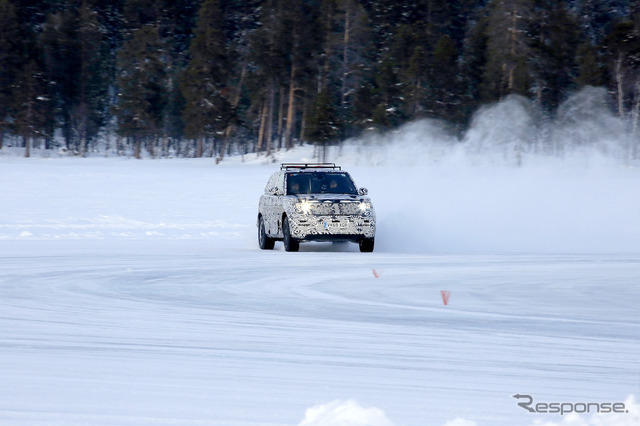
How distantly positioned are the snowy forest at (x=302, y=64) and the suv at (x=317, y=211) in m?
47.7

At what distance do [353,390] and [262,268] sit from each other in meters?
8.47

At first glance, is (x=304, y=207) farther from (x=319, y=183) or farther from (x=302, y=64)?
(x=302, y=64)

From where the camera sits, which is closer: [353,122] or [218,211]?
[218,211]

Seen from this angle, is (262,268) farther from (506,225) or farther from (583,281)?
(506,225)

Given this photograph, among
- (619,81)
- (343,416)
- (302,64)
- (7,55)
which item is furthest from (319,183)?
(7,55)

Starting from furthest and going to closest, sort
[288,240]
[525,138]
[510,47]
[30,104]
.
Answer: [30,104], [525,138], [510,47], [288,240]

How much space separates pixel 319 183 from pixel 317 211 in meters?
1.49

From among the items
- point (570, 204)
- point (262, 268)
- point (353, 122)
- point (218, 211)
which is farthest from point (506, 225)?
point (353, 122)

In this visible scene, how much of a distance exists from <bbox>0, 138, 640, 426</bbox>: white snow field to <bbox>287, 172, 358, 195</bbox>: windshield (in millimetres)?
1262

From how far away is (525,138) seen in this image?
219 ft

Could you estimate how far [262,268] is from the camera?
46.7ft

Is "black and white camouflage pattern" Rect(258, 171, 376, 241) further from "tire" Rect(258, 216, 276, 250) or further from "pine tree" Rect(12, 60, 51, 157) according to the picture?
"pine tree" Rect(12, 60, 51, 157)

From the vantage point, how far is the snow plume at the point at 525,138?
216 feet

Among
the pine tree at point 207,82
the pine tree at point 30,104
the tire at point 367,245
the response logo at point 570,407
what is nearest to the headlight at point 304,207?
the tire at point 367,245
